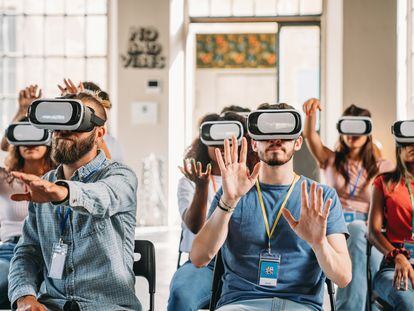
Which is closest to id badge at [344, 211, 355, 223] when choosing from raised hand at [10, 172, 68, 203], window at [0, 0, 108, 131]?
raised hand at [10, 172, 68, 203]

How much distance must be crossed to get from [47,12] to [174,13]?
1.68 meters

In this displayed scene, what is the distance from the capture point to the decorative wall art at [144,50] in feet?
28.6

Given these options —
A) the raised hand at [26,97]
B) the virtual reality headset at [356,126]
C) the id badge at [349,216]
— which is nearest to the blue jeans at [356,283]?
the id badge at [349,216]

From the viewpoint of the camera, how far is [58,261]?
2.32 m

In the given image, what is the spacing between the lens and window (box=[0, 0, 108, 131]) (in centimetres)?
917

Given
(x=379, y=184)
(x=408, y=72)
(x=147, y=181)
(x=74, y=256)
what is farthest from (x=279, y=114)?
(x=147, y=181)

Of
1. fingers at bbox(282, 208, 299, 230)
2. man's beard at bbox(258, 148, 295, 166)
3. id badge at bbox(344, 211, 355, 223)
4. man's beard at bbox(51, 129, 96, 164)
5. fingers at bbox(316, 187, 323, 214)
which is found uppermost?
man's beard at bbox(51, 129, 96, 164)

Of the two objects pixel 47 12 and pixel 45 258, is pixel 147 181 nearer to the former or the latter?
pixel 47 12

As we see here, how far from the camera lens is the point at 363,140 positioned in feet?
14.6

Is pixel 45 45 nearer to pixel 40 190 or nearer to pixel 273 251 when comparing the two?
pixel 273 251

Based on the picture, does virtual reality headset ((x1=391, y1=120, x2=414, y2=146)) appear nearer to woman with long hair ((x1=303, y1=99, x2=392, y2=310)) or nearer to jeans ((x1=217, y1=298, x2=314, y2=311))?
jeans ((x1=217, y1=298, x2=314, y2=311))

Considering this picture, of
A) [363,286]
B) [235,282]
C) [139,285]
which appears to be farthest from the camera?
[139,285]

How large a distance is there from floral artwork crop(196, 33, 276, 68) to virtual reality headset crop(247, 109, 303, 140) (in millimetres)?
11688

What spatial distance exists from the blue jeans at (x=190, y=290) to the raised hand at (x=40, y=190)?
3.49ft
